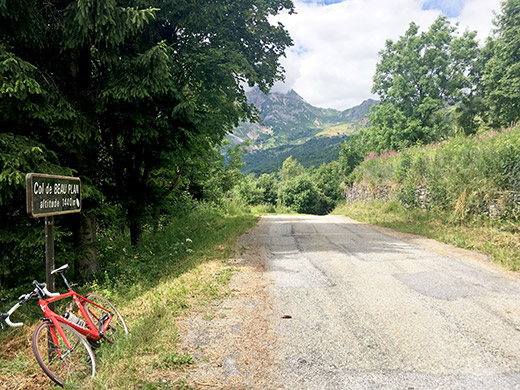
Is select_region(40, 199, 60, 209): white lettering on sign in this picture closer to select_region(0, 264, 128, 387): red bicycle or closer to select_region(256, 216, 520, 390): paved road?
select_region(0, 264, 128, 387): red bicycle

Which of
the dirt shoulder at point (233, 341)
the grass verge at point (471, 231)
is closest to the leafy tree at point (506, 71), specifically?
the grass verge at point (471, 231)

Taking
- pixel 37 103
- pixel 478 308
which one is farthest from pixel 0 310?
pixel 478 308

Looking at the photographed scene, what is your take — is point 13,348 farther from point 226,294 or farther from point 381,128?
point 381,128

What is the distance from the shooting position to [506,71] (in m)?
25.4

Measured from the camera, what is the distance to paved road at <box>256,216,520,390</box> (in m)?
2.80

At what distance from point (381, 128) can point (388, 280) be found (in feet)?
99.7

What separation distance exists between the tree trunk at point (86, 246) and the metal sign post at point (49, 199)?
305cm

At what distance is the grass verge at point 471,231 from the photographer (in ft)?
22.4

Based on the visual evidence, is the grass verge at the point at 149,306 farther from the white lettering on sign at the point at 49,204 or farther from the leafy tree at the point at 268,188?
the leafy tree at the point at 268,188

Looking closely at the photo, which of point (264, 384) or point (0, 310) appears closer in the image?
point (264, 384)

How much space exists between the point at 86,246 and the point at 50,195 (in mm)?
3824

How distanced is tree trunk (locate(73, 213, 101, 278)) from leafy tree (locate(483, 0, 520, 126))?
2881 centimetres

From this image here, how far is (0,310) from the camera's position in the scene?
192 inches

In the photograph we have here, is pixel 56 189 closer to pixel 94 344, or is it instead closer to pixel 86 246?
pixel 94 344
